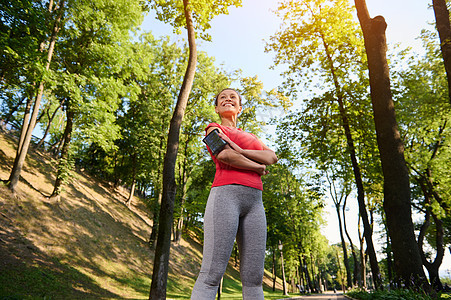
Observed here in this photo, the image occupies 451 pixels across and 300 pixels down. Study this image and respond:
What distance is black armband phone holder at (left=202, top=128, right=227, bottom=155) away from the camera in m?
1.87

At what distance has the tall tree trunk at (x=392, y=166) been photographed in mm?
4875

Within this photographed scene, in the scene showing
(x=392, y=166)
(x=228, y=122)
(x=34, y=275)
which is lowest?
(x=34, y=275)

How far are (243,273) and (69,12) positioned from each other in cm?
1687

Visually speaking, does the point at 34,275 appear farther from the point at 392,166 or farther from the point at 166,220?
the point at 392,166

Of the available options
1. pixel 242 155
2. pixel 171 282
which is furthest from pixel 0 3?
pixel 171 282

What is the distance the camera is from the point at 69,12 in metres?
13.7

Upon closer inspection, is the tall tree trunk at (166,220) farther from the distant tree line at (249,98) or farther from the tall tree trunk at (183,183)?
the tall tree trunk at (183,183)

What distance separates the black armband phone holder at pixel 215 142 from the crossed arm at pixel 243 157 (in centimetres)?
3

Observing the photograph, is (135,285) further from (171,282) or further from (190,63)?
(190,63)

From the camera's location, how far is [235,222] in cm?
176

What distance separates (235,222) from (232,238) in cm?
11

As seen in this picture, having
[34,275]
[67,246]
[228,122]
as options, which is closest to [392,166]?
[228,122]

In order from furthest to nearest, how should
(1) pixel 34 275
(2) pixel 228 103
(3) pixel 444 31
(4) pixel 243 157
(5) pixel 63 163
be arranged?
(5) pixel 63 163
(1) pixel 34 275
(3) pixel 444 31
(2) pixel 228 103
(4) pixel 243 157

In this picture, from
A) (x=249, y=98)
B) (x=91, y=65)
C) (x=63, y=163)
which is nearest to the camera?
(x=63, y=163)
